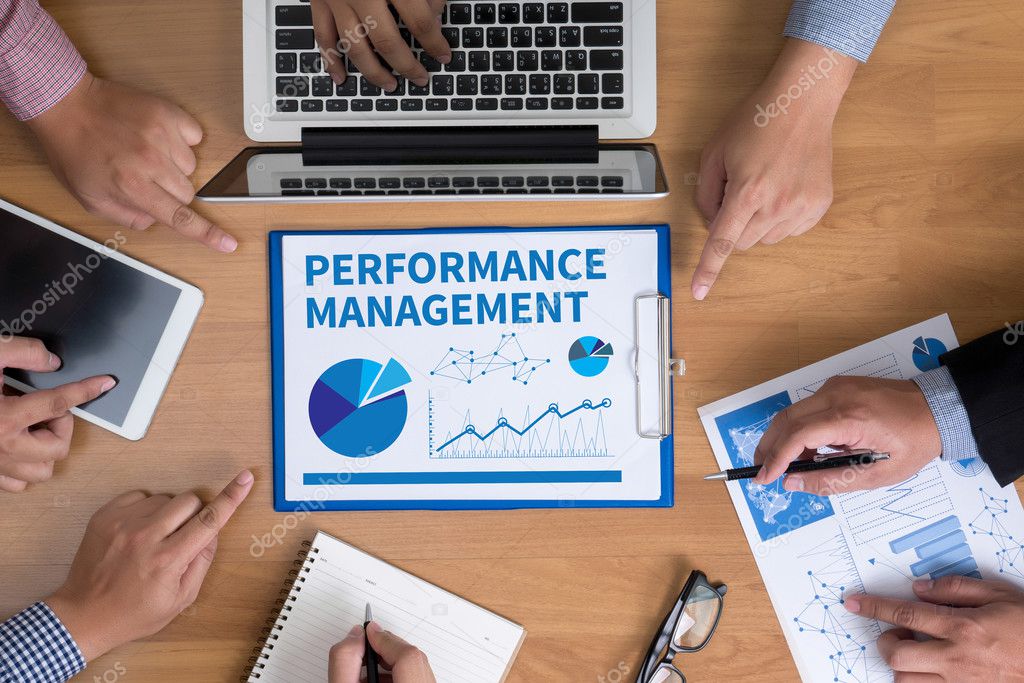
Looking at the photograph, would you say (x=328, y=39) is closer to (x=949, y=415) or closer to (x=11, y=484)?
(x=11, y=484)

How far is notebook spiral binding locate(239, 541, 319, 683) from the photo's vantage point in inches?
38.1

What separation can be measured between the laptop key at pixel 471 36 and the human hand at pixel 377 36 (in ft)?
0.07

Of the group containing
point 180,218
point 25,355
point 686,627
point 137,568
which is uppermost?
point 180,218

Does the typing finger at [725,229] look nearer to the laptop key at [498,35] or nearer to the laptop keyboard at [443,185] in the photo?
the laptop keyboard at [443,185]

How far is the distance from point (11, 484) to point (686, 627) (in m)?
0.91

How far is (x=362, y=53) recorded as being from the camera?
875 mm

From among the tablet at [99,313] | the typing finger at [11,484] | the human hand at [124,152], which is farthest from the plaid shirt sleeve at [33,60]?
the typing finger at [11,484]

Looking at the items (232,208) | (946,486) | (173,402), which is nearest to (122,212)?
(232,208)

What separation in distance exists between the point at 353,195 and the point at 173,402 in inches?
14.8

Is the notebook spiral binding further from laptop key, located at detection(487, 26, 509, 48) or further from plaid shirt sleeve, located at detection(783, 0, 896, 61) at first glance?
plaid shirt sleeve, located at detection(783, 0, 896, 61)

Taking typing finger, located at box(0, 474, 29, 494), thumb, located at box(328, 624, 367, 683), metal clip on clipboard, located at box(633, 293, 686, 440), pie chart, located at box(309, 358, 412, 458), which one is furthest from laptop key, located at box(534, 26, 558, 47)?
typing finger, located at box(0, 474, 29, 494)

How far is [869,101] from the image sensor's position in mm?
962

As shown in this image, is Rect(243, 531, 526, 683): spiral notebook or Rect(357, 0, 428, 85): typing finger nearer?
Rect(357, 0, 428, 85): typing finger

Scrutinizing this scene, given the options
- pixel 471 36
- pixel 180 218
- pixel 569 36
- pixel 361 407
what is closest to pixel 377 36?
pixel 471 36
